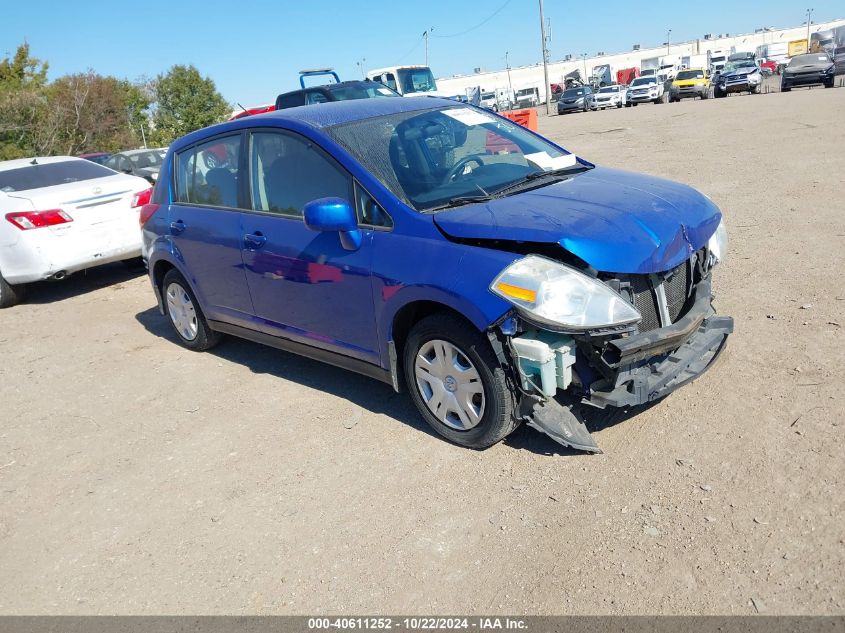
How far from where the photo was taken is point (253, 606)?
9.66 ft

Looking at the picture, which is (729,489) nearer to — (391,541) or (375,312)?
(391,541)

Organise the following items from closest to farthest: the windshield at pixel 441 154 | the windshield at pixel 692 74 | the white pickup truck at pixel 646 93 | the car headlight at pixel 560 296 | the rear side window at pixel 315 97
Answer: the car headlight at pixel 560 296 < the windshield at pixel 441 154 < the rear side window at pixel 315 97 < the windshield at pixel 692 74 < the white pickup truck at pixel 646 93

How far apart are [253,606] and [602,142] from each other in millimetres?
16866

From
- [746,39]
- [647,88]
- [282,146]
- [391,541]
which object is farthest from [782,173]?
[746,39]

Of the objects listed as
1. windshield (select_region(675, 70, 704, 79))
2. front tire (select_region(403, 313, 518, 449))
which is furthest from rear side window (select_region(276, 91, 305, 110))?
windshield (select_region(675, 70, 704, 79))

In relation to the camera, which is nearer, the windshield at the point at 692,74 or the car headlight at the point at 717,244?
the car headlight at the point at 717,244

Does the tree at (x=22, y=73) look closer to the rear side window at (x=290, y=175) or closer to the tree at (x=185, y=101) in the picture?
the tree at (x=185, y=101)

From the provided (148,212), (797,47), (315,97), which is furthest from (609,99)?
(797,47)

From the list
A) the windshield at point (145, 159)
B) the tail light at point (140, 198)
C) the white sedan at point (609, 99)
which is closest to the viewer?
A: the tail light at point (140, 198)

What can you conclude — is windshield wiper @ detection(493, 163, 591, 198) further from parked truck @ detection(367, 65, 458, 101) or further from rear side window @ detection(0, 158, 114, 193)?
parked truck @ detection(367, 65, 458, 101)

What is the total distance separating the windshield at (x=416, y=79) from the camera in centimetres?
2266

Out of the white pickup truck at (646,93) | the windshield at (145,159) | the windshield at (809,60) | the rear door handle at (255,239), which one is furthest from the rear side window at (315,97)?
the white pickup truck at (646,93)

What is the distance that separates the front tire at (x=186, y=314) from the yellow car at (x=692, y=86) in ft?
118

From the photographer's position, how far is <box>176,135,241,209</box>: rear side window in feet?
16.2
